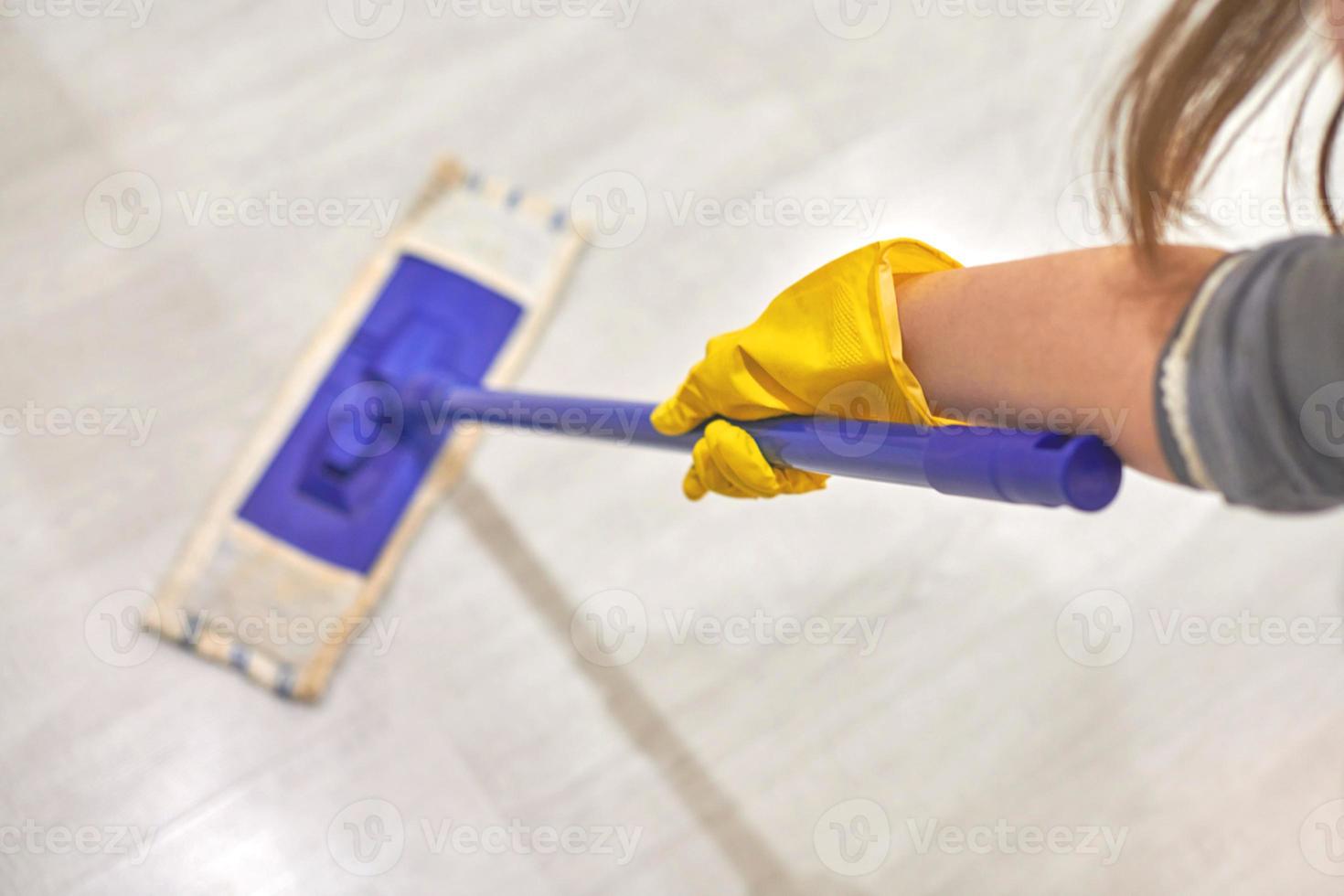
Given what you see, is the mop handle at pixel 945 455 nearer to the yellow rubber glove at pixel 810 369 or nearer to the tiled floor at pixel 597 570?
the yellow rubber glove at pixel 810 369

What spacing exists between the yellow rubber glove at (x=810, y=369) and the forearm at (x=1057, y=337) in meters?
0.01

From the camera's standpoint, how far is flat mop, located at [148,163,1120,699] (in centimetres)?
91

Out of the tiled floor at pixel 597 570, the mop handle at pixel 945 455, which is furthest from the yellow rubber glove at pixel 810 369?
the tiled floor at pixel 597 570

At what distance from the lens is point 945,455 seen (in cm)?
39

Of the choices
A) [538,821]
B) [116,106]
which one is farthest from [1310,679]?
[116,106]

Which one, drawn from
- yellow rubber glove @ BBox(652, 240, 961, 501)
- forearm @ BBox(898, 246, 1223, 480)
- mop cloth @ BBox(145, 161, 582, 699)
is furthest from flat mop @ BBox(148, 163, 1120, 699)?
forearm @ BBox(898, 246, 1223, 480)

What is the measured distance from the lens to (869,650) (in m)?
0.96

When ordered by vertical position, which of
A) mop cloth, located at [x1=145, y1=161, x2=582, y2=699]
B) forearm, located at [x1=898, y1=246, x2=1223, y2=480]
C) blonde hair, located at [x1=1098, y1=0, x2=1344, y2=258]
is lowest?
mop cloth, located at [x1=145, y1=161, x2=582, y2=699]

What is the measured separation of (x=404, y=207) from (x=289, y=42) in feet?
0.73

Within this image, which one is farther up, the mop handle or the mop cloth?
the mop handle

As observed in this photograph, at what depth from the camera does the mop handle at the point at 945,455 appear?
0.35m

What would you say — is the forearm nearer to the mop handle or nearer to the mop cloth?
the mop handle

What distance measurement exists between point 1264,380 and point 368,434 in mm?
776

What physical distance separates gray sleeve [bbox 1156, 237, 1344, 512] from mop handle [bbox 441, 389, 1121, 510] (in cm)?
3
